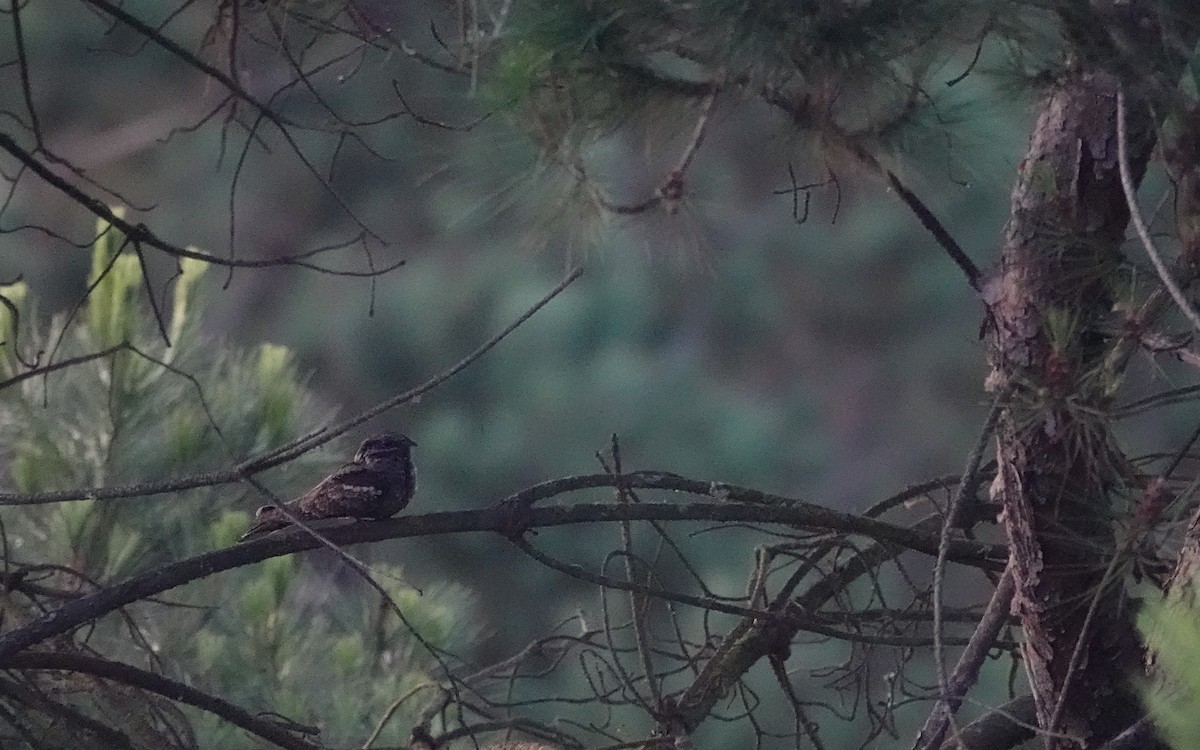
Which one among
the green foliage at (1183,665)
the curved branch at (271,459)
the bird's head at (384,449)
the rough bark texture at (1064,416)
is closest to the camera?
the green foliage at (1183,665)

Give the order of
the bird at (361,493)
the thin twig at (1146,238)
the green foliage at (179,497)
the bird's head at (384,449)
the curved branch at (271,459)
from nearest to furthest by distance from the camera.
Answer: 1. the thin twig at (1146,238)
2. the curved branch at (271,459)
3. the bird at (361,493)
4. the bird's head at (384,449)
5. the green foliage at (179,497)

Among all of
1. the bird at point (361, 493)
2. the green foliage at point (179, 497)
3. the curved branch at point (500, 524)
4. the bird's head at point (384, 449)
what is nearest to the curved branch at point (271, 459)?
the curved branch at point (500, 524)

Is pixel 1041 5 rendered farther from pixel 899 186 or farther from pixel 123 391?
pixel 123 391

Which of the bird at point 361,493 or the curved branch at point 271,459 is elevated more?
the bird at point 361,493

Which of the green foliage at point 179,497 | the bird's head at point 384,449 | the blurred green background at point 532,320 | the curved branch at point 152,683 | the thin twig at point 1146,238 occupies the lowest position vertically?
the thin twig at point 1146,238

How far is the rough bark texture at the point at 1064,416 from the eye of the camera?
0.93 m

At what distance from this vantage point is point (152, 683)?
3.10 feet

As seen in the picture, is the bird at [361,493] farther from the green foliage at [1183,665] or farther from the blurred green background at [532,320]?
the blurred green background at [532,320]

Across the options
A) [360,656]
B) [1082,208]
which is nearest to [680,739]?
[1082,208]

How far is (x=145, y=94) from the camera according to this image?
16.4 feet

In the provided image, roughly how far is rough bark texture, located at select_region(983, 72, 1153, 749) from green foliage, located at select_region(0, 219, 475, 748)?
0.78m

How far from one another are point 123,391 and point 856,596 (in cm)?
255

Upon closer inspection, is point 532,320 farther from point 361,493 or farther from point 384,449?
point 361,493

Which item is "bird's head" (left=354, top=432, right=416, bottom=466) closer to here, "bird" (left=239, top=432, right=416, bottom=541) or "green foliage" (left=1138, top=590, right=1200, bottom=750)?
"bird" (left=239, top=432, right=416, bottom=541)
